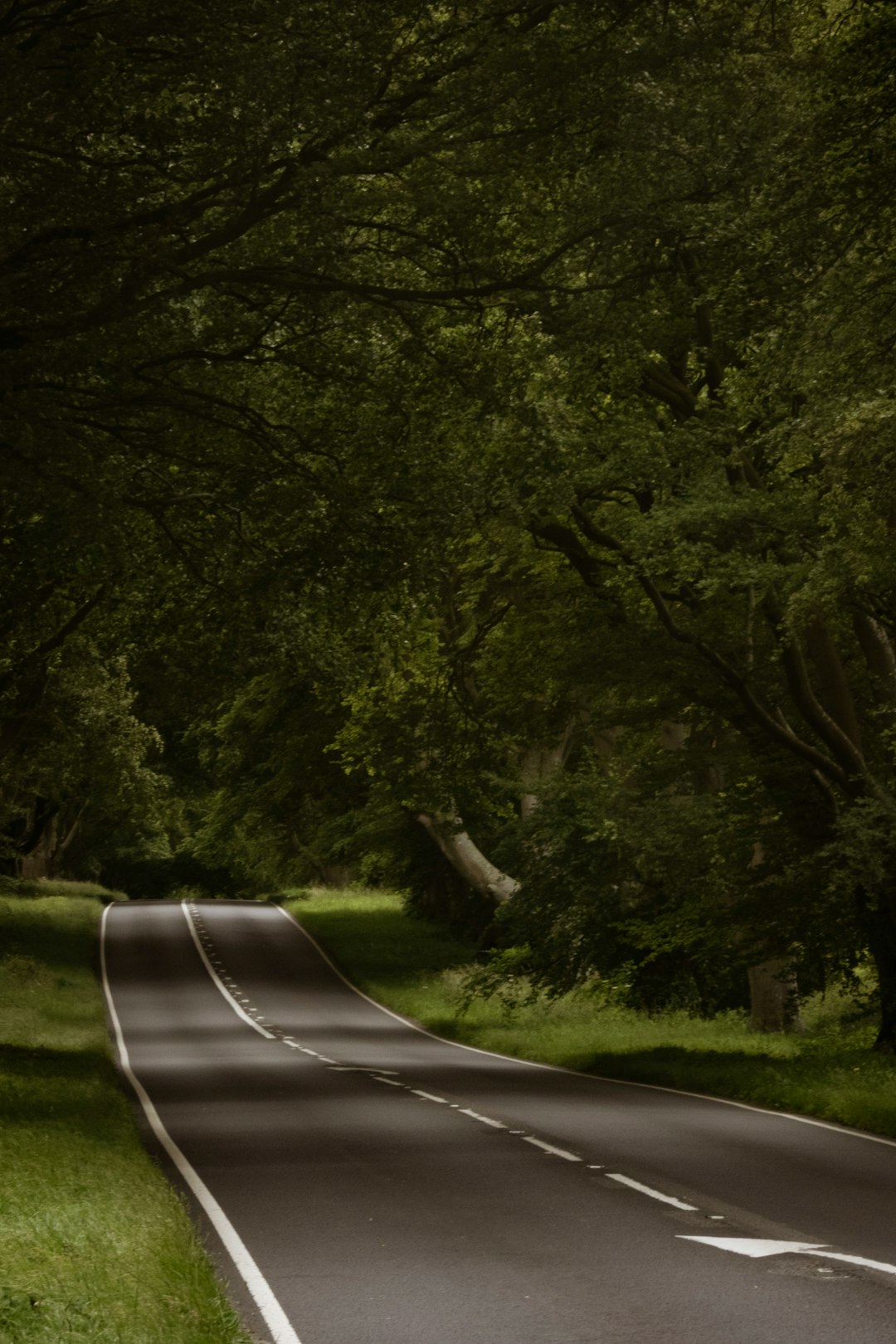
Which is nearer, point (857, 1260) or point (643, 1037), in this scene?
point (857, 1260)

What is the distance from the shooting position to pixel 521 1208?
11.4 metres

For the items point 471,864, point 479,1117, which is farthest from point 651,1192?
point 471,864

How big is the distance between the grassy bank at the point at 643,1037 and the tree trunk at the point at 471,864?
2.59m

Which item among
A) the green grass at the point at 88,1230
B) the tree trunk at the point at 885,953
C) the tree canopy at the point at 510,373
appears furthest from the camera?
the tree trunk at the point at 885,953

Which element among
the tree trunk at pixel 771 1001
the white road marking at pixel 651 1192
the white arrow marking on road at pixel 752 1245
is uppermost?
the tree trunk at pixel 771 1001

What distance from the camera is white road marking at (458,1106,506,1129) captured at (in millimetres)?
16875

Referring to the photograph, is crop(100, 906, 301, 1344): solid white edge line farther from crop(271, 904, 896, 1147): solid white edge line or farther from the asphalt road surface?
crop(271, 904, 896, 1147): solid white edge line

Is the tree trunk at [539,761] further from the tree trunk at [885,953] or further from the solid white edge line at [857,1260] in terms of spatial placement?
the solid white edge line at [857,1260]

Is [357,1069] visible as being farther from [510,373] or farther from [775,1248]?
[775,1248]

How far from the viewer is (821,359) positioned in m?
15.9

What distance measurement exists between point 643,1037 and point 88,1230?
20072 millimetres

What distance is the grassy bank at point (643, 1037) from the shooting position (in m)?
19.4

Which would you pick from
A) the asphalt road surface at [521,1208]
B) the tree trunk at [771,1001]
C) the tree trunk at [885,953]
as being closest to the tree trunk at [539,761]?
the tree trunk at [771,1001]

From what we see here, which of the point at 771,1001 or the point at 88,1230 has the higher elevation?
the point at 771,1001
